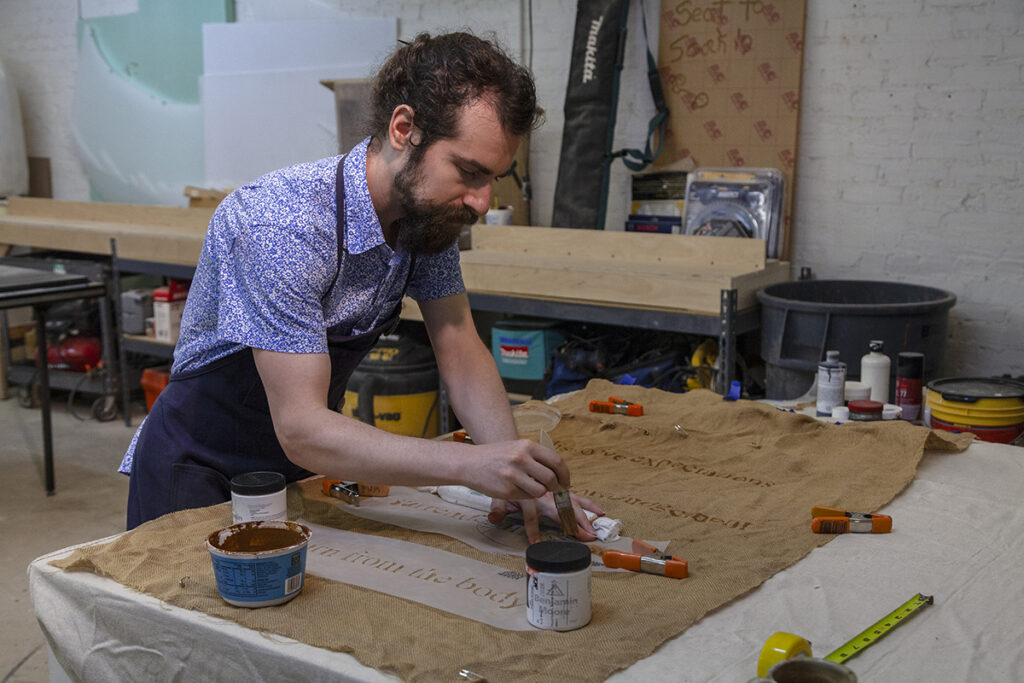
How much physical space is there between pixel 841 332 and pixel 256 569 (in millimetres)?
2208

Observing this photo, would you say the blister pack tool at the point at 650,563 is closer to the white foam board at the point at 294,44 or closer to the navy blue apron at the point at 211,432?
the navy blue apron at the point at 211,432

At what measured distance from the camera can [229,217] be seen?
1.46 metres

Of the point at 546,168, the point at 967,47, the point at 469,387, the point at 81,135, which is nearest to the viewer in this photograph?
the point at 469,387

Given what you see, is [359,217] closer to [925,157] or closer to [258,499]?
[258,499]

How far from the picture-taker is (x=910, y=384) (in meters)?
2.25

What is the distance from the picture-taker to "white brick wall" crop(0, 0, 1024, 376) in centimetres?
Result: 340

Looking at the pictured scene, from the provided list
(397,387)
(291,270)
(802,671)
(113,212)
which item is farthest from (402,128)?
(113,212)

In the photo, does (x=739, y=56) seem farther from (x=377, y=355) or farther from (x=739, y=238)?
(x=377, y=355)

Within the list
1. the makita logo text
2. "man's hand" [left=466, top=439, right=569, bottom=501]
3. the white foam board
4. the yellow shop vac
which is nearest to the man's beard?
"man's hand" [left=466, top=439, right=569, bottom=501]

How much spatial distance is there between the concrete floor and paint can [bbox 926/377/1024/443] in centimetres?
237

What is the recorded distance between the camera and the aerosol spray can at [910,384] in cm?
224

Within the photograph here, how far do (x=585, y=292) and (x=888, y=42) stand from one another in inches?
56.2

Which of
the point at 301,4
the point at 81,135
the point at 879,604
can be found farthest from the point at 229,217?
the point at 81,135

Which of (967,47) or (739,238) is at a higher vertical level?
(967,47)
